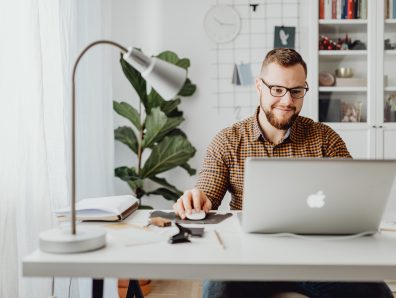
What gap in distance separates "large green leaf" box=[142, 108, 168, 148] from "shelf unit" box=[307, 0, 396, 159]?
1.01 m

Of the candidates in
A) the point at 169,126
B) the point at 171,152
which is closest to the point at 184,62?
the point at 169,126

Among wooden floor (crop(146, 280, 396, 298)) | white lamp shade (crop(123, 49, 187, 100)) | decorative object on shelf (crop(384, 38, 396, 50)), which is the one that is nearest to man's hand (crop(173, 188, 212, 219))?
white lamp shade (crop(123, 49, 187, 100))

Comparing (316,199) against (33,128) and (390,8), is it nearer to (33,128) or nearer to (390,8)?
(33,128)

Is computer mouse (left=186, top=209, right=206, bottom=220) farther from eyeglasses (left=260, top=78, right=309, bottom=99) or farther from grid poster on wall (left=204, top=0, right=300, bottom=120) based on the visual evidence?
grid poster on wall (left=204, top=0, right=300, bottom=120)

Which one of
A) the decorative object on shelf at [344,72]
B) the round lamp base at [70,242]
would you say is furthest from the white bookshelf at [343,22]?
the round lamp base at [70,242]

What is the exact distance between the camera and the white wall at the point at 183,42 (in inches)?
135

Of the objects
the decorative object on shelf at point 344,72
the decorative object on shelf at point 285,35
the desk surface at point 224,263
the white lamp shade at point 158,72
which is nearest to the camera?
the desk surface at point 224,263

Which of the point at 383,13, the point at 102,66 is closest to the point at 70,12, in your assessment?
the point at 102,66

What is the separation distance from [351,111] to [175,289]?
1670 millimetres

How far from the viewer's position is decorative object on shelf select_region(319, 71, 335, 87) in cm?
326

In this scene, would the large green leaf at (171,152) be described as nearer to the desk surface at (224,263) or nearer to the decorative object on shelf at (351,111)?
the decorative object on shelf at (351,111)

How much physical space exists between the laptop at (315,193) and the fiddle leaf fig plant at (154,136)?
1.88 m

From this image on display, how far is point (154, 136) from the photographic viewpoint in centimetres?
A: 307

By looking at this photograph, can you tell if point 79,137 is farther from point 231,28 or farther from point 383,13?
point 383,13
